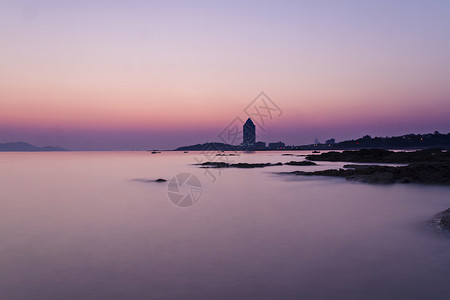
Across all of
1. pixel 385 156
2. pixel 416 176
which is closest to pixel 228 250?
pixel 416 176

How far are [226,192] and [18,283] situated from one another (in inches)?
701

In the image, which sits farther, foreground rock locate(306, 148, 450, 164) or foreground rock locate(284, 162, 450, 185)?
foreground rock locate(306, 148, 450, 164)

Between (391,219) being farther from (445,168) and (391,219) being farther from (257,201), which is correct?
(445,168)

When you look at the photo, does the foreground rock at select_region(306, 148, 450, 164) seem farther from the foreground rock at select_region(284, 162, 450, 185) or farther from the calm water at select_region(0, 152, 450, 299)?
the calm water at select_region(0, 152, 450, 299)

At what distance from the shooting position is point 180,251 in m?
9.56

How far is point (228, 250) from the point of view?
9609mm

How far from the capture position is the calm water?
6621 mm

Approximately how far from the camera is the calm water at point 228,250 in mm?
6621

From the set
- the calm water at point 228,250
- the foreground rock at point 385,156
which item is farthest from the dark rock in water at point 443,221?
the foreground rock at point 385,156

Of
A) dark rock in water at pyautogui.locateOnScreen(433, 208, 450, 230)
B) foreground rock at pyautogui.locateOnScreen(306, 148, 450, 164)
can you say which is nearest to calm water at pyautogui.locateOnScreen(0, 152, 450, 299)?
dark rock in water at pyautogui.locateOnScreen(433, 208, 450, 230)

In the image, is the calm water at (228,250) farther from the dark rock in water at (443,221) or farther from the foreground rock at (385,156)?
the foreground rock at (385,156)

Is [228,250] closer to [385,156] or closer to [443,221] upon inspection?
[443,221]

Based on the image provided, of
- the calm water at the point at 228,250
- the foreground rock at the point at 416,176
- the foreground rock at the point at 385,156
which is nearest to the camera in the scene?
the calm water at the point at 228,250

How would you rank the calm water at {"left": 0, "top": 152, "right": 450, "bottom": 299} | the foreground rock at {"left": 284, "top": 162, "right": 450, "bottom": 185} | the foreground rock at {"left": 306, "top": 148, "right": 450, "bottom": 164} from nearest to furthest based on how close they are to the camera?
the calm water at {"left": 0, "top": 152, "right": 450, "bottom": 299} → the foreground rock at {"left": 284, "top": 162, "right": 450, "bottom": 185} → the foreground rock at {"left": 306, "top": 148, "right": 450, "bottom": 164}
